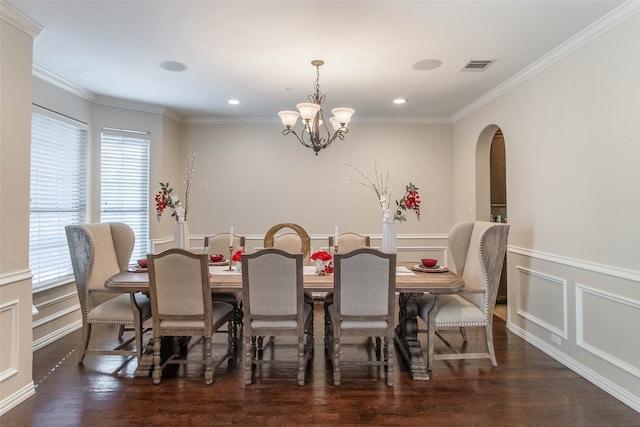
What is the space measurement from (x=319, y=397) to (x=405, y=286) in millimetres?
997

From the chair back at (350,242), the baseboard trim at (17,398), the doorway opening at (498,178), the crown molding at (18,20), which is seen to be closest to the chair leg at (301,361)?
the chair back at (350,242)

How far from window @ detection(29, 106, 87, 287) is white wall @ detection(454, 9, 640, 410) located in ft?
15.6

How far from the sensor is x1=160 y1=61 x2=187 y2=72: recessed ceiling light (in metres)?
3.30

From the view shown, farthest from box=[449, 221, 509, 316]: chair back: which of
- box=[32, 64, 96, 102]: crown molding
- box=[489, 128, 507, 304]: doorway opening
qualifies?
box=[32, 64, 96, 102]: crown molding

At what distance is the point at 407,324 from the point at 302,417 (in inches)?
49.3

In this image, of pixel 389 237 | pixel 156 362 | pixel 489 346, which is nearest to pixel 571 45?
pixel 389 237

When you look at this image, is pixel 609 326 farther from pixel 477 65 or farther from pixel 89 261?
pixel 89 261

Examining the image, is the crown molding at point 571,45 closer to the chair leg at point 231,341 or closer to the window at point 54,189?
the chair leg at point 231,341

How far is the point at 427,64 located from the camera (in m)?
3.31

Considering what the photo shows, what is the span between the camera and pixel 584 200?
2781 mm

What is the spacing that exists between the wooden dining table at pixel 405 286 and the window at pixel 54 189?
1222 mm

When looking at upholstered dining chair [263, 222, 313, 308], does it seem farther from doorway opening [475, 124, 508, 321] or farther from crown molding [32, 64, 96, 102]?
crown molding [32, 64, 96, 102]

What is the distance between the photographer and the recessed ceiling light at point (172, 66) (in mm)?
3297

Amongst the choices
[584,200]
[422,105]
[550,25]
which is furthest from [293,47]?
[584,200]
